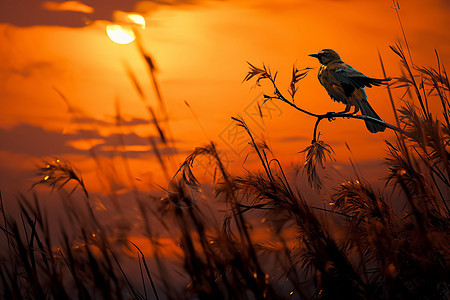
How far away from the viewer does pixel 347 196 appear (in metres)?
2.04

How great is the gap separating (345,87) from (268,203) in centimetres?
149

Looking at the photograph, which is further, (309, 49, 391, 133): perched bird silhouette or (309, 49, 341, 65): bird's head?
(309, 49, 341, 65): bird's head

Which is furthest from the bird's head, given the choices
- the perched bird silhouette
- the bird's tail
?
the bird's tail

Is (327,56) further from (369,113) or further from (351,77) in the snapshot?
(369,113)

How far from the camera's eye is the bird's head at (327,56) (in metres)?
3.01

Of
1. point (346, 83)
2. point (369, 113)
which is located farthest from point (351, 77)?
point (369, 113)

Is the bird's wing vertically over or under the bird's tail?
over

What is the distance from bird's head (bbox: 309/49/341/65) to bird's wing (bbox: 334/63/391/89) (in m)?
0.09

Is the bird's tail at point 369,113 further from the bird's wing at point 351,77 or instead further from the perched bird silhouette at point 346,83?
the bird's wing at point 351,77

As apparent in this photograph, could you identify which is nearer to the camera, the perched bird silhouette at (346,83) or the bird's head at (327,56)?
the perched bird silhouette at (346,83)

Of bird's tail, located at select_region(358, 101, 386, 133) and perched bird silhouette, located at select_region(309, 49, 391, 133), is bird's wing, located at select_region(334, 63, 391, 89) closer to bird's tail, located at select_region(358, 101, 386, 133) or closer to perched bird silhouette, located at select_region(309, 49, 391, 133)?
perched bird silhouette, located at select_region(309, 49, 391, 133)

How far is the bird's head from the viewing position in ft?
9.87

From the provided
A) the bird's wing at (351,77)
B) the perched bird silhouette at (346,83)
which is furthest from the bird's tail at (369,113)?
the bird's wing at (351,77)

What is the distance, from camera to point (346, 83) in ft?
9.37
